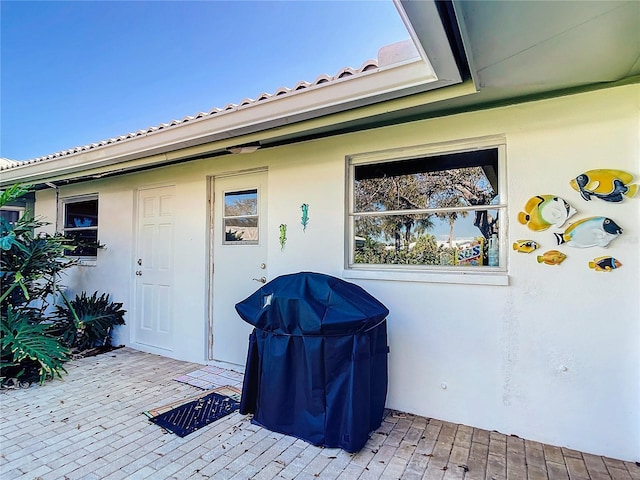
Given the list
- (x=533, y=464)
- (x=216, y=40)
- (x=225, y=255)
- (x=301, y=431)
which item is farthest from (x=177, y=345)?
(x=216, y=40)

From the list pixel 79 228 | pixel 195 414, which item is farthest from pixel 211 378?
pixel 79 228

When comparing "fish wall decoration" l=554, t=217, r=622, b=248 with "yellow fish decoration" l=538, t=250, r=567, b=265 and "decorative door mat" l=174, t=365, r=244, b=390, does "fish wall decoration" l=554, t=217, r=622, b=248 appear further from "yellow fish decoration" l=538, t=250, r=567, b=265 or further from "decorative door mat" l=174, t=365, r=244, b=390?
"decorative door mat" l=174, t=365, r=244, b=390

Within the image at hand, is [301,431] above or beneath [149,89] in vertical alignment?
beneath

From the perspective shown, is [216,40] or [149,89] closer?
[216,40]

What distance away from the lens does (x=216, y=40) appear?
7.86 meters

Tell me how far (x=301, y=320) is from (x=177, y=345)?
2.79 meters

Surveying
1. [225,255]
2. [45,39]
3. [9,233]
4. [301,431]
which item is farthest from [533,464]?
[45,39]

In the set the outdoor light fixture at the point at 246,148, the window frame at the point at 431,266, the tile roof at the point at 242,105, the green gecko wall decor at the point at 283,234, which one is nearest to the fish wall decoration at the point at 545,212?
the window frame at the point at 431,266

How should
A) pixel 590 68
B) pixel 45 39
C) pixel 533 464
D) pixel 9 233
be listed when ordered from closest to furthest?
pixel 590 68
pixel 533 464
pixel 9 233
pixel 45 39

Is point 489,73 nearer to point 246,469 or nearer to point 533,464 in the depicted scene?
point 533,464

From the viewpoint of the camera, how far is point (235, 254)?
164 inches

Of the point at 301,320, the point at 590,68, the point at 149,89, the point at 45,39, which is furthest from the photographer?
the point at 149,89

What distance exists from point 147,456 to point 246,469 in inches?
27.8

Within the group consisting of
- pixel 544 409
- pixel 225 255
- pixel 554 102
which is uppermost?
pixel 554 102
